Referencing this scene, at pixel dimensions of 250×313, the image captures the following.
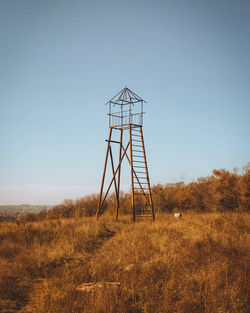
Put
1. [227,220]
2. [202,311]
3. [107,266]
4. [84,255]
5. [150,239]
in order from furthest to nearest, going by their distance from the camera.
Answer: [227,220] → [150,239] → [84,255] → [107,266] → [202,311]

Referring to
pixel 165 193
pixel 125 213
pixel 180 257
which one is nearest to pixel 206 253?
pixel 180 257

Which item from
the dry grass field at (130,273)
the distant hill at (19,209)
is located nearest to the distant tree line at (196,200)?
the distant hill at (19,209)

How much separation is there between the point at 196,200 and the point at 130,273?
16.0 m

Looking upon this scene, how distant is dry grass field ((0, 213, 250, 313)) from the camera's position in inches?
183

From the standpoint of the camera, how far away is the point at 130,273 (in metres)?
5.96

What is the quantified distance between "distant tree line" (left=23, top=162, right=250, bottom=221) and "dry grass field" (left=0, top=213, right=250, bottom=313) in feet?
27.1

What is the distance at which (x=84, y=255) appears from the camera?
8.13 metres

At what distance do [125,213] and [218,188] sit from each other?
685 cm

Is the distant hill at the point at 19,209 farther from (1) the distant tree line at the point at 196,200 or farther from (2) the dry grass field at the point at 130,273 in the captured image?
(2) the dry grass field at the point at 130,273

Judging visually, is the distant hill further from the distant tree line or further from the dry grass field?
the dry grass field

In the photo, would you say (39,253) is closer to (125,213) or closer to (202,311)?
(202,311)

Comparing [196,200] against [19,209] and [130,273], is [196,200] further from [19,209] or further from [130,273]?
[19,209]

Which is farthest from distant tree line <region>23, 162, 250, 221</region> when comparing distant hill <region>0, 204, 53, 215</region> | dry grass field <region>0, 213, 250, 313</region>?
dry grass field <region>0, 213, 250, 313</region>

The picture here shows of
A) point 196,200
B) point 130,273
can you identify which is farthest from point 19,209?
point 130,273
